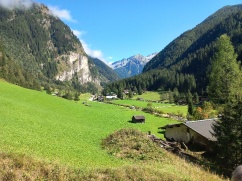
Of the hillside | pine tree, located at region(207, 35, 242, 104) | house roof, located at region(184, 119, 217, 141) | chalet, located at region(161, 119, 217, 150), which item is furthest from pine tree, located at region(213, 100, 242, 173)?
pine tree, located at region(207, 35, 242, 104)

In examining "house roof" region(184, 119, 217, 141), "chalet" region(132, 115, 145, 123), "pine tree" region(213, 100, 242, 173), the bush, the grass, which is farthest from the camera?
"chalet" region(132, 115, 145, 123)

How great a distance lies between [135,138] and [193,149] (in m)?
19.9

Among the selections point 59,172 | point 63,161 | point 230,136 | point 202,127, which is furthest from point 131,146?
point 202,127

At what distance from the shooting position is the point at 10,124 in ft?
105

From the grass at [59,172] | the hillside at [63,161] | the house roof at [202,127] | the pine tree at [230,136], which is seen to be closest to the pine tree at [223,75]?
the house roof at [202,127]

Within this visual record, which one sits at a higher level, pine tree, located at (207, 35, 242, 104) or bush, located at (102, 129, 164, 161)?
pine tree, located at (207, 35, 242, 104)

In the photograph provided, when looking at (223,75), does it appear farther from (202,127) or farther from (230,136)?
(230,136)

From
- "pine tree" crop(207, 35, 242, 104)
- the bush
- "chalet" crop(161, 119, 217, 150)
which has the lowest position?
"chalet" crop(161, 119, 217, 150)

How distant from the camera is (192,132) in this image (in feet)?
170

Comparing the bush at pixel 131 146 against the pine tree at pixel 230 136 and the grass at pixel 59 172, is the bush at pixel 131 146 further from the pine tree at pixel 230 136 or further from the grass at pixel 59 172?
the pine tree at pixel 230 136

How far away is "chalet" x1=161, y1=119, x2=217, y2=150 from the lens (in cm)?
4847

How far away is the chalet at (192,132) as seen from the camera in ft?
159

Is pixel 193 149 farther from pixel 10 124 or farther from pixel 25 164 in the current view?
pixel 25 164

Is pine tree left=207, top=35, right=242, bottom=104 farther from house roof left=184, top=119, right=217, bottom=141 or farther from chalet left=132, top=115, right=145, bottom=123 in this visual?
chalet left=132, top=115, right=145, bottom=123
